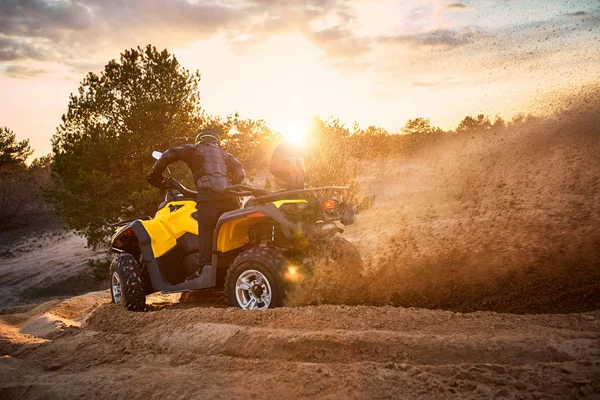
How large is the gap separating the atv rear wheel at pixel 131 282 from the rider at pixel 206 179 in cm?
85

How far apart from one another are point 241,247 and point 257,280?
2.61 feet

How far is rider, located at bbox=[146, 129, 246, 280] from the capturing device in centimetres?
605

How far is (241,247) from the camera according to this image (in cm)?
Answer: 600

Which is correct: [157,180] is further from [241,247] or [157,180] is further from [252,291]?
[252,291]

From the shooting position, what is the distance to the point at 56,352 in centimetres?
469

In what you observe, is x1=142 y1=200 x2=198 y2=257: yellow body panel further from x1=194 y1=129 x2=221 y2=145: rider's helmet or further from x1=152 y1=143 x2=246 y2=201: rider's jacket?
x1=194 y1=129 x2=221 y2=145: rider's helmet

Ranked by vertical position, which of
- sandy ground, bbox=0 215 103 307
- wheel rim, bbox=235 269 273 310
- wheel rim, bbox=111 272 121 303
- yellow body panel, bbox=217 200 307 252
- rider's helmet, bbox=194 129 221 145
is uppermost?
rider's helmet, bbox=194 129 221 145

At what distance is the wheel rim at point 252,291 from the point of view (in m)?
5.24

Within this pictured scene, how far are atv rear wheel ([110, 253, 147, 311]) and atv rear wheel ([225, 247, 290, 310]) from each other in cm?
167

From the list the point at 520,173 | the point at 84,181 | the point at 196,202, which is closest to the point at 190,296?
the point at 196,202

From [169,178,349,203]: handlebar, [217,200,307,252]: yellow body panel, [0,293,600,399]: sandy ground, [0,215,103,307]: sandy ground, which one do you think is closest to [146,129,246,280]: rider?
[169,178,349,203]: handlebar

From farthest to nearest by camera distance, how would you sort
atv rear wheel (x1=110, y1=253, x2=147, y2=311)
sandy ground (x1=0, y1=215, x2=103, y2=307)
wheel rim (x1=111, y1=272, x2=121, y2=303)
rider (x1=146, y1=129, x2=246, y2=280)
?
sandy ground (x1=0, y1=215, x2=103, y2=307) → wheel rim (x1=111, y1=272, x2=121, y2=303) → atv rear wheel (x1=110, y1=253, x2=147, y2=311) → rider (x1=146, y1=129, x2=246, y2=280)

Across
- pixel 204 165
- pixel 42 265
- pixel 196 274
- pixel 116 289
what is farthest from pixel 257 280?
pixel 42 265

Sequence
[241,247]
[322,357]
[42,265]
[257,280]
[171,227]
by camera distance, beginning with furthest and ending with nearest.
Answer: [42,265] → [171,227] → [241,247] → [257,280] → [322,357]
